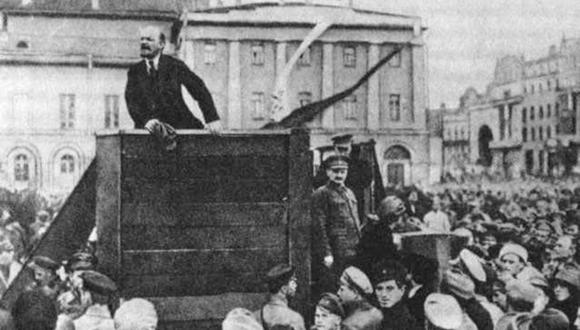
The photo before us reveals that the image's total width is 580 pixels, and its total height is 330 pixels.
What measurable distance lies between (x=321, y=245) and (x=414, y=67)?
1467cm

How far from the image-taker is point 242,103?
50.7 ft

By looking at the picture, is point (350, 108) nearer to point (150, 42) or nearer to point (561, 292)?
point (561, 292)

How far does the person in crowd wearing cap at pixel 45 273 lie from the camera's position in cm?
321

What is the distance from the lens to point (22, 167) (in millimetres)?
15047

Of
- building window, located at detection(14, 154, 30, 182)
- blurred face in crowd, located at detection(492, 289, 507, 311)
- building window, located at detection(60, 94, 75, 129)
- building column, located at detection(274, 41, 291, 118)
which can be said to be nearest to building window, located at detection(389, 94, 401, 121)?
building column, located at detection(274, 41, 291, 118)

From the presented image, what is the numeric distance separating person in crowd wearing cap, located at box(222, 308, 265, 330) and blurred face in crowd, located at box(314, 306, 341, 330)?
1.04 feet

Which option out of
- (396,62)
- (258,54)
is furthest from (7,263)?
(396,62)

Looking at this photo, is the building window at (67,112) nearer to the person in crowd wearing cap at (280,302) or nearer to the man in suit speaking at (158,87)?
the man in suit speaking at (158,87)

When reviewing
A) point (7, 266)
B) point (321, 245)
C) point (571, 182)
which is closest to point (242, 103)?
point (571, 182)

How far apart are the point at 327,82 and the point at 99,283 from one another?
13.6 metres

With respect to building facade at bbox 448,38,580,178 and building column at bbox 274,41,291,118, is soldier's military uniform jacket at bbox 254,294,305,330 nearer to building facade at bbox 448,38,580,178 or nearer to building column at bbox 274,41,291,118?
building facade at bbox 448,38,580,178

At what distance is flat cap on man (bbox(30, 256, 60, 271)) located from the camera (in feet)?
10.5

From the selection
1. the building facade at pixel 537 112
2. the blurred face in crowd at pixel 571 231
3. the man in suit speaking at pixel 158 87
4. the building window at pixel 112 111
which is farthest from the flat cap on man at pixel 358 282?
the building window at pixel 112 111

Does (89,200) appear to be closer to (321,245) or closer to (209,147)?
(209,147)
